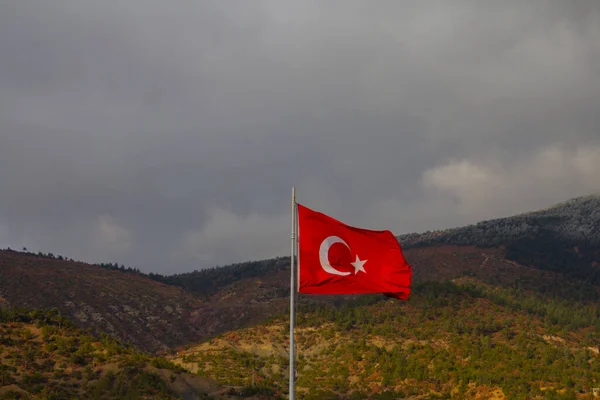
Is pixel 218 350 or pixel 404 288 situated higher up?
pixel 404 288

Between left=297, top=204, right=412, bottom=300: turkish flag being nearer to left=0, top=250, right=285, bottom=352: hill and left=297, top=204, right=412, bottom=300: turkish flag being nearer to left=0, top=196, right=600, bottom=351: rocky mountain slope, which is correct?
left=0, top=250, right=285, bottom=352: hill

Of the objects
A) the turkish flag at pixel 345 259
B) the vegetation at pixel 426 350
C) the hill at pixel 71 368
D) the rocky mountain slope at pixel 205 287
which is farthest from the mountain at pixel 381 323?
the turkish flag at pixel 345 259

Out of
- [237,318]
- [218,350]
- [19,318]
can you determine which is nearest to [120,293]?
[237,318]

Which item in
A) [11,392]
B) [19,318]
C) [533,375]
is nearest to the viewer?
[11,392]

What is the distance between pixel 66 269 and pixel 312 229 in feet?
474

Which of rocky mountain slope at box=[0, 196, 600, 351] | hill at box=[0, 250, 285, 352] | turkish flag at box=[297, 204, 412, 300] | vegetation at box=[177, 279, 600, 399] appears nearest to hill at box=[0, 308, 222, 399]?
vegetation at box=[177, 279, 600, 399]

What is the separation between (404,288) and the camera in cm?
1889

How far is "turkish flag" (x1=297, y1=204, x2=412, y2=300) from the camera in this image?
1791 centimetres

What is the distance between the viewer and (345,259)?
18406 millimetres

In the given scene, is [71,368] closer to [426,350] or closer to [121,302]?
[426,350]

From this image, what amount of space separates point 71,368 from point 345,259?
45.4 metres

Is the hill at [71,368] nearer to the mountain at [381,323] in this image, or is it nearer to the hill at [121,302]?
the mountain at [381,323]

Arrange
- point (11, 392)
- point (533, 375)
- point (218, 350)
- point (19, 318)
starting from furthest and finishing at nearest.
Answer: point (218, 350) < point (533, 375) < point (19, 318) < point (11, 392)

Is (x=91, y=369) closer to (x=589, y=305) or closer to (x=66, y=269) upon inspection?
(x=66, y=269)
